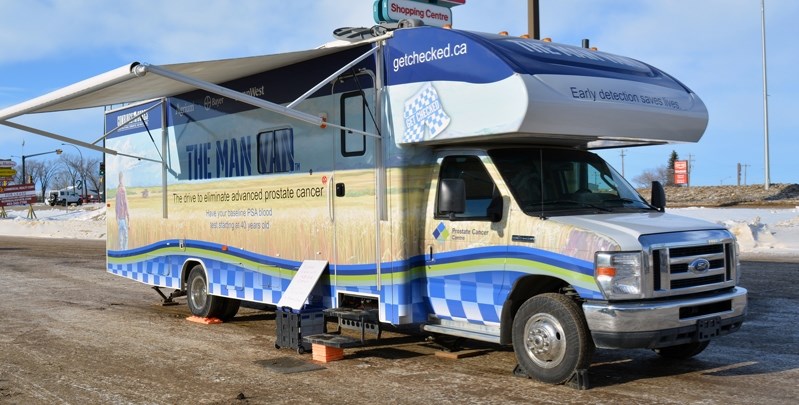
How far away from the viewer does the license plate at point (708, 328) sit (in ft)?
21.4

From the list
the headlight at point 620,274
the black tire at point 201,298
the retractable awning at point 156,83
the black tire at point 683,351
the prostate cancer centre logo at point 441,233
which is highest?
the retractable awning at point 156,83

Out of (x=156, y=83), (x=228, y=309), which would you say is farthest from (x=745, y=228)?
(x=156, y=83)

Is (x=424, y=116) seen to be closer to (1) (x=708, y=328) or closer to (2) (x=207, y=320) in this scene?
(1) (x=708, y=328)

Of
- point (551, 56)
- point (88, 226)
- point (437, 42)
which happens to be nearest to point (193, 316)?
point (437, 42)

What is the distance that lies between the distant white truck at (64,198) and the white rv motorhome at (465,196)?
258 ft

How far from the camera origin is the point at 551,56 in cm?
720

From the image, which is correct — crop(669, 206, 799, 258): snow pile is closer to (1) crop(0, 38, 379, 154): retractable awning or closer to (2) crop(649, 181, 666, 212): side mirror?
(2) crop(649, 181, 666, 212): side mirror

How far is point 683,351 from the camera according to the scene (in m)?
7.69

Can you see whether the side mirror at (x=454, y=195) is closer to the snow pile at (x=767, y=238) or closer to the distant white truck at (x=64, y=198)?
the snow pile at (x=767, y=238)

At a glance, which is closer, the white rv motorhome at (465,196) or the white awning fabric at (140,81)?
the white rv motorhome at (465,196)

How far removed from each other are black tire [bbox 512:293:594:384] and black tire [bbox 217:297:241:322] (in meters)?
5.12

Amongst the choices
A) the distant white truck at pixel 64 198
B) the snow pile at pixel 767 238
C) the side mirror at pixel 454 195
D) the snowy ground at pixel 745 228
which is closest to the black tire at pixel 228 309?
the side mirror at pixel 454 195

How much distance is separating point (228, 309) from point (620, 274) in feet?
20.6

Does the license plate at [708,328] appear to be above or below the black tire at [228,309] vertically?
above
